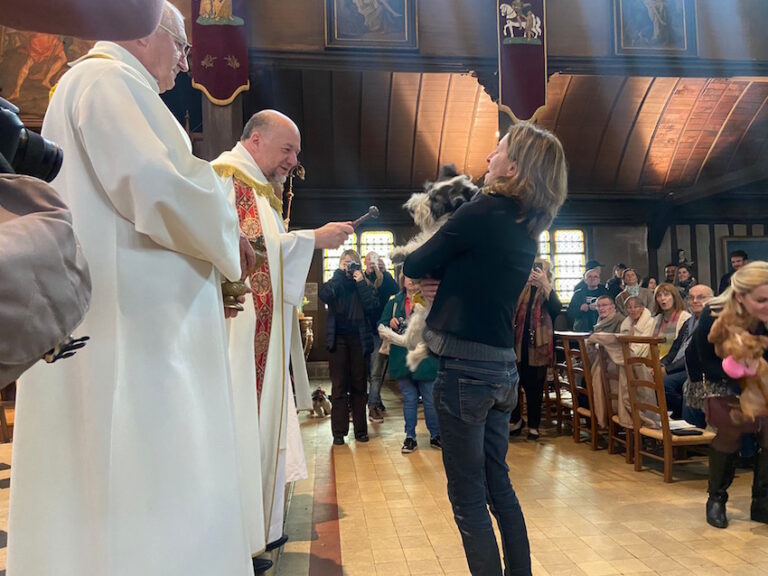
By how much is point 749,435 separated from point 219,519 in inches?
146

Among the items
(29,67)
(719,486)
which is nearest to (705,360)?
(719,486)

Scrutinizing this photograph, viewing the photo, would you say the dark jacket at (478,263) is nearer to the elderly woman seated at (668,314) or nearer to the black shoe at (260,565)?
the black shoe at (260,565)

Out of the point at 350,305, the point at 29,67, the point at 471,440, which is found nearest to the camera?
the point at 471,440

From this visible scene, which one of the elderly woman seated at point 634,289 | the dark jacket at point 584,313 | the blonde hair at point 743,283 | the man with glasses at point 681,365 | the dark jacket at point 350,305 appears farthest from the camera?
the elderly woman seated at point 634,289

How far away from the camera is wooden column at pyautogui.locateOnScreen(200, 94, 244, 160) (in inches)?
231

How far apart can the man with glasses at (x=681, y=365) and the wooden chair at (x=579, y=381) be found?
590 millimetres

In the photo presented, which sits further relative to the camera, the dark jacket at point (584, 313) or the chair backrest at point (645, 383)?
the dark jacket at point (584, 313)

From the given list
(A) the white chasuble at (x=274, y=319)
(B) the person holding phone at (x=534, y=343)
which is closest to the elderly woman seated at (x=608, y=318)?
(B) the person holding phone at (x=534, y=343)

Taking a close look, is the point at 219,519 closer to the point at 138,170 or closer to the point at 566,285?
the point at 138,170

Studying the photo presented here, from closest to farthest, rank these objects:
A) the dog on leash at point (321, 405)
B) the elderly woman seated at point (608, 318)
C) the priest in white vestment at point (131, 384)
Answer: the priest in white vestment at point (131, 384) → the elderly woman seated at point (608, 318) → the dog on leash at point (321, 405)

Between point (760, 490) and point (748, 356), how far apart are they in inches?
37.1

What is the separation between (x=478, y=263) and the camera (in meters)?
1.80

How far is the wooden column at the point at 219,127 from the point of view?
5.88 meters

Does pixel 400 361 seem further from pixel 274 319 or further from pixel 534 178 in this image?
pixel 534 178
